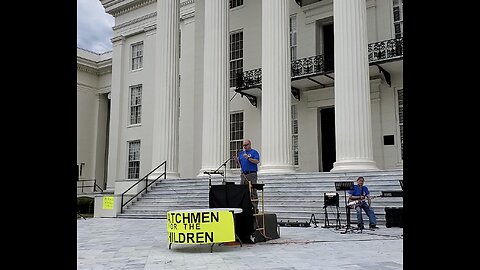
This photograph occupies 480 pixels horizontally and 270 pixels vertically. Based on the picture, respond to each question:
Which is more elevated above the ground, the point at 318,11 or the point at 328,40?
the point at 318,11

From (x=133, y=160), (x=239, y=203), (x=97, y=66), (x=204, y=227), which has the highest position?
(x=97, y=66)

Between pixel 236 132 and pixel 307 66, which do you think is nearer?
pixel 307 66

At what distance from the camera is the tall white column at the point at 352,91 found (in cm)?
1639

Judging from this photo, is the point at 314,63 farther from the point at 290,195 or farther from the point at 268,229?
the point at 268,229

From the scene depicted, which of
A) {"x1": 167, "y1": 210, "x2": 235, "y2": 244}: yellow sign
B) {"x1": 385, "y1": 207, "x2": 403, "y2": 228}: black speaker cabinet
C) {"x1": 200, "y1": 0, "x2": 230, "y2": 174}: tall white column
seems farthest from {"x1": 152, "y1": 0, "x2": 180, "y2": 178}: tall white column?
{"x1": 167, "y1": 210, "x2": 235, "y2": 244}: yellow sign

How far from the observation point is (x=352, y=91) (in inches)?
653

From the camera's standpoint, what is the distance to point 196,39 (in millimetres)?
27781

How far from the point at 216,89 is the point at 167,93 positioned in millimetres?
2978

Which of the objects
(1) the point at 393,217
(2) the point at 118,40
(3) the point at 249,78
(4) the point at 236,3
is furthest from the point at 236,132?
(1) the point at 393,217

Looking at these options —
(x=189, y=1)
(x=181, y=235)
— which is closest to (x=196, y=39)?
(x=189, y=1)

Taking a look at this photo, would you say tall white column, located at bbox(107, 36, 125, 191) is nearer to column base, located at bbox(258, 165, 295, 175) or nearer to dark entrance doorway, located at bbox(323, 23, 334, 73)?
dark entrance doorway, located at bbox(323, 23, 334, 73)
